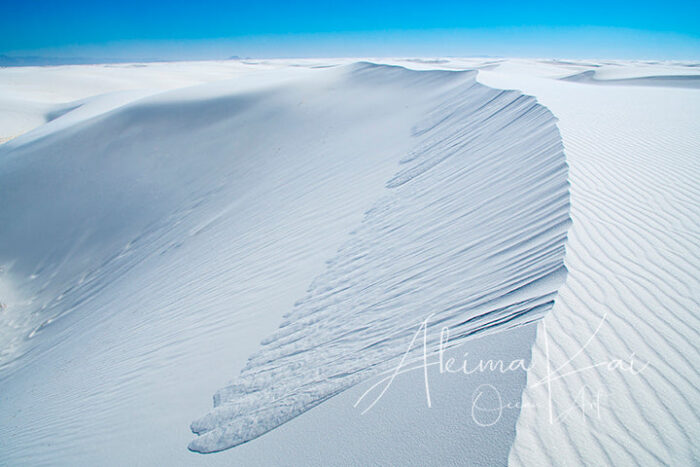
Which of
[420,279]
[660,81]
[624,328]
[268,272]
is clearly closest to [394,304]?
[420,279]

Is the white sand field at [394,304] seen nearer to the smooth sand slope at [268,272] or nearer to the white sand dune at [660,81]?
the smooth sand slope at [268,272]

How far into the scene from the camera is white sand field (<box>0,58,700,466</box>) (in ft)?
6.37

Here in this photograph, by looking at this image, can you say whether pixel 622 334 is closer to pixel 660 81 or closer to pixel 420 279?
pixel 420 279

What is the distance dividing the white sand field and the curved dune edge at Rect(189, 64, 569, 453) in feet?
0.08

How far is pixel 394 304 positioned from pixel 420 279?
36 cm

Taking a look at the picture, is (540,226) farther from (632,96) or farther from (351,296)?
(632,96)

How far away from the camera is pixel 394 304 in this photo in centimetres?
329

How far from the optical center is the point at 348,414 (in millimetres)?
2246

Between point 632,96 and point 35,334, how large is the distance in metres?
12.2

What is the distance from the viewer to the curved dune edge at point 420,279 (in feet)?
8.63

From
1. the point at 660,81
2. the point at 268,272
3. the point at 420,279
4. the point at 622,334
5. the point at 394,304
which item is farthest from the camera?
the point at 660,81

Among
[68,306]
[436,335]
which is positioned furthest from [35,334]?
[436,335]

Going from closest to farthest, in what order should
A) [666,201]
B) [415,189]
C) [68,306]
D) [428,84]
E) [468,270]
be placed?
1. [468,270]
2. [666,201]
3. [415,189]
4. [68,306]
5. [428,84]

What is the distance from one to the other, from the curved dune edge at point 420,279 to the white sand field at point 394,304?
0.02m
